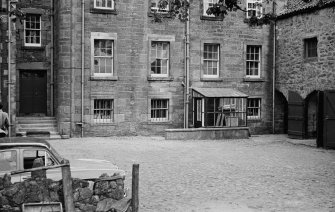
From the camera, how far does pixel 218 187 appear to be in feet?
37.3

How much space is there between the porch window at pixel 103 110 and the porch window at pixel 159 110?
2.27 meters

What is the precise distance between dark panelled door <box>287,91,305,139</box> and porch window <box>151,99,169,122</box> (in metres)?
6.48

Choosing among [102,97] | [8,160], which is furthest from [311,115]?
[8,160]

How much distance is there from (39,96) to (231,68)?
10669mm

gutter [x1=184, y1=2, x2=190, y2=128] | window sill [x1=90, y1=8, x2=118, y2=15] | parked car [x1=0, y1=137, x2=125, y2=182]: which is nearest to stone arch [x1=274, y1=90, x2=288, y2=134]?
gutter [x1=184, y1=2, x2=190, y2=128]

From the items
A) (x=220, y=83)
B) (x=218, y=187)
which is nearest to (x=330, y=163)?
(x=218, y=187)

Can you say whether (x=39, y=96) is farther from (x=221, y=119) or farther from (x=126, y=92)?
(x=221, y=119)

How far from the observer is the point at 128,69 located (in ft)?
78.3

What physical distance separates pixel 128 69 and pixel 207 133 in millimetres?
5209

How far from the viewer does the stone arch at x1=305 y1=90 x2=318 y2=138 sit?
79.1 feet

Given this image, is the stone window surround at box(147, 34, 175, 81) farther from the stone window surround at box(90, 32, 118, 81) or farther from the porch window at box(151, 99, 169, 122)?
the stone window surround at box(90, 32, 118, 81)

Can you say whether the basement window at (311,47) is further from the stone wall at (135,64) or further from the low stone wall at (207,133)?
the low stone wall at (207,133)

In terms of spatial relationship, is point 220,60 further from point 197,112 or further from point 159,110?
point 159,110

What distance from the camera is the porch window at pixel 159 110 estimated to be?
2473 cm
